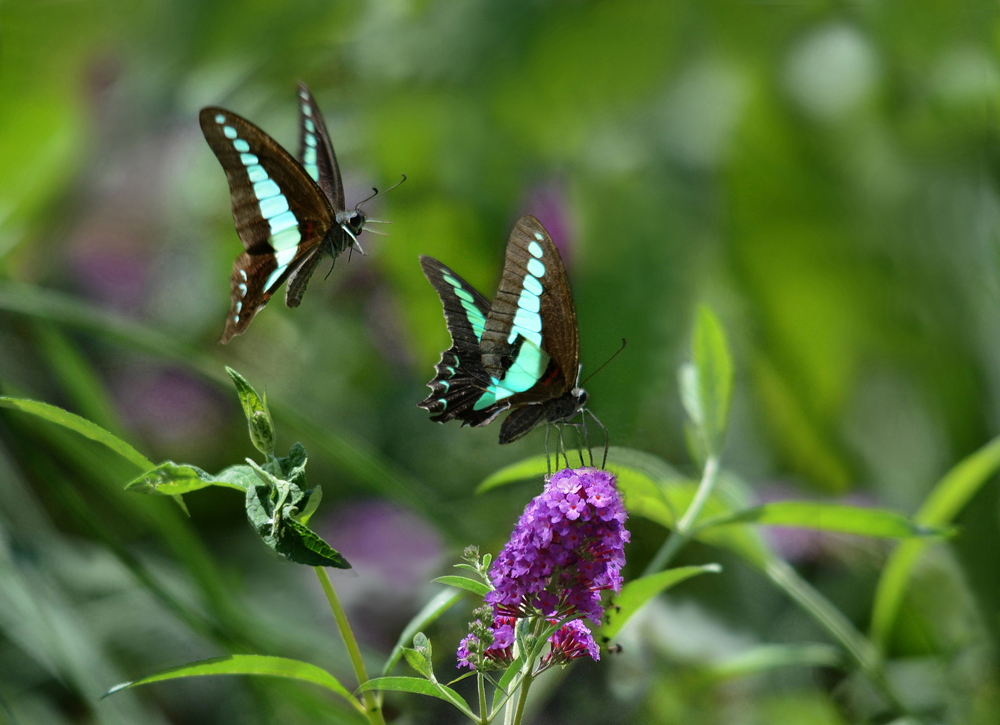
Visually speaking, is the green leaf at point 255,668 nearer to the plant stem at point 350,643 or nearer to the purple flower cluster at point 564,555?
the plant stem at point 350,643

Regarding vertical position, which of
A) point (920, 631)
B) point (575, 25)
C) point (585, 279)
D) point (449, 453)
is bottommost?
point (920, 631)

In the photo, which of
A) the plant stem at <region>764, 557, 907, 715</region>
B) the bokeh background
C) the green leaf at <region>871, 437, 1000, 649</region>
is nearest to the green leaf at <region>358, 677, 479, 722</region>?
the plant stem at <region>764, 557, 907, 715</region>

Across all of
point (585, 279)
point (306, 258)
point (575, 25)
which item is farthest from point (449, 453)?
point (306, 258)

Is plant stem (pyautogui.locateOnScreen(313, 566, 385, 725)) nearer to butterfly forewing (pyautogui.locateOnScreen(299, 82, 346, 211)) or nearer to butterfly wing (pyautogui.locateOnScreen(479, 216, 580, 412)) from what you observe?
butterfly wing (pyautogui.locateOnScreen(479, 216, 580, 412))

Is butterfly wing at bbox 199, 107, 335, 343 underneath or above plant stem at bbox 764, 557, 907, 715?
above

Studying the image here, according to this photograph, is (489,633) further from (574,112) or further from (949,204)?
(949,204)

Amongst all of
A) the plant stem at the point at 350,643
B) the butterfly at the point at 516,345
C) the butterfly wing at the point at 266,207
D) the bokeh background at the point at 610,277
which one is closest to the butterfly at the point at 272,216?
the butterfly wing at the point at 266,207
